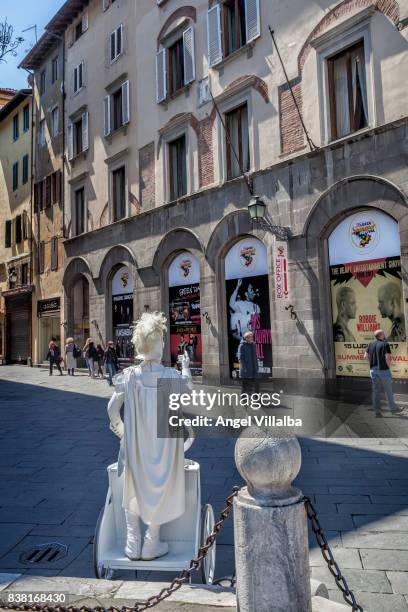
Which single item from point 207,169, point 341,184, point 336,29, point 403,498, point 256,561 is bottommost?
point 403,498

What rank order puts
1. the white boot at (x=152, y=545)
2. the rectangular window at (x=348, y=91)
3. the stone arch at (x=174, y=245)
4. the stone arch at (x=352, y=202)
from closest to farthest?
the white boot at (x=152, y=545) < the stone arch at (x=352, y=202) < the rectangular window at (x=348, y=91) < the stone arch at (x=174, y=245)

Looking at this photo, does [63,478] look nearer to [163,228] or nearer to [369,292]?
[369,292]

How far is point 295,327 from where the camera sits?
12.5 metres

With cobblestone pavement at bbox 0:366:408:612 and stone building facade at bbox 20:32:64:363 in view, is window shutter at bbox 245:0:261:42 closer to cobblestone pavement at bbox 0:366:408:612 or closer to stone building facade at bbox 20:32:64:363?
cobblestone pavement at bbox 0:366:408:612

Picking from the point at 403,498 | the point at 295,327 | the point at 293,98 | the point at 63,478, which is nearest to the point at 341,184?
the point at 293,98

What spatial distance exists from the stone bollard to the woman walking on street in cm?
1903

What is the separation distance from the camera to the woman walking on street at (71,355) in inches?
810

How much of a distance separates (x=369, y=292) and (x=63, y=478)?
8.30 m

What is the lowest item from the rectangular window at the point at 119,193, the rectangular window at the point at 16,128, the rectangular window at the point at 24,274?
the rectangular window at the point at 24,274

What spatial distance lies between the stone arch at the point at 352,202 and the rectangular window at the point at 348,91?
1.53 metres

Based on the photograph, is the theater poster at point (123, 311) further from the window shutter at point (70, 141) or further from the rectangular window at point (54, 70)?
the rectangular window at point (54, 70)

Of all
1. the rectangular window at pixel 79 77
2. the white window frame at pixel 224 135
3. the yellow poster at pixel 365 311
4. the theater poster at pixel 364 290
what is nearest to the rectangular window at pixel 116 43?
the rectangular window at pixel 79 77

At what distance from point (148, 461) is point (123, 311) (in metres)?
16.0

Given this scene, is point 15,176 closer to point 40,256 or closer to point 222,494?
point 40,256
